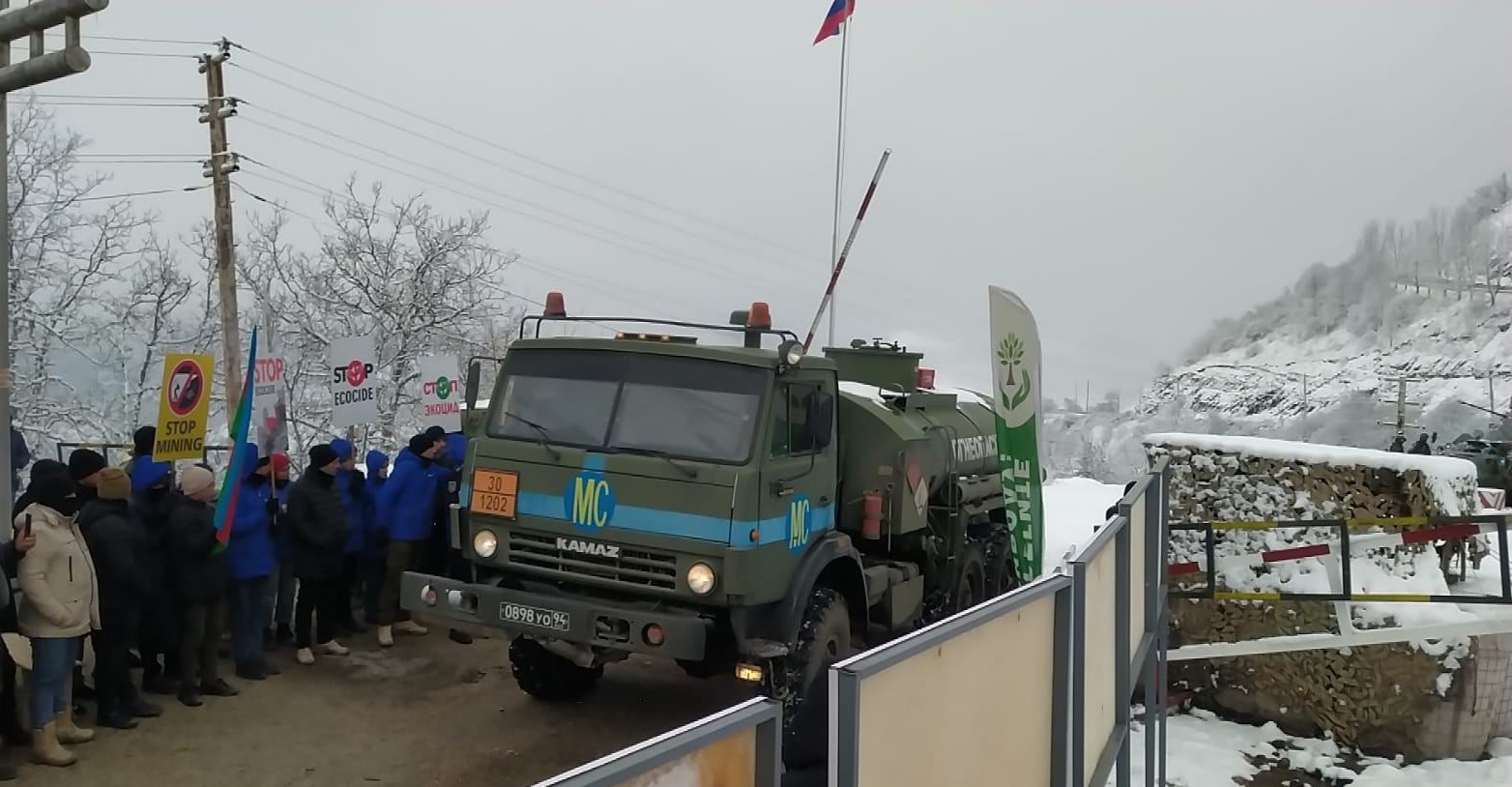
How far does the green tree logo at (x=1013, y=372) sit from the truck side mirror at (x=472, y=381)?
3.56 meters

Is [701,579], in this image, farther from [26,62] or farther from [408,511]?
[26,62]

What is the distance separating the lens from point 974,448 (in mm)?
9930

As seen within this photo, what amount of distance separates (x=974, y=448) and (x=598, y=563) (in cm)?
473

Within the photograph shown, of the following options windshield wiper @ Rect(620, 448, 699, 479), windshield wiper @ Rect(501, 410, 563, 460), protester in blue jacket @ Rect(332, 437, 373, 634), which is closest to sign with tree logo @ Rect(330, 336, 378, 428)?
protester in blue jacket @ Rect(332, 437, 373, 634)

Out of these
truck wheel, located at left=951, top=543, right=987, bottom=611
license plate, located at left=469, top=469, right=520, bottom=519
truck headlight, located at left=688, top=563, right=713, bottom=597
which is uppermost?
license plate, located at left=469, top=469, right=520, bottom=519

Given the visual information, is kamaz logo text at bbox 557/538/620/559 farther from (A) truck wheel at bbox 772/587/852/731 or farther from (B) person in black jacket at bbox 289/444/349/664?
(B) person in black jacket at bbox 289/444/349/664

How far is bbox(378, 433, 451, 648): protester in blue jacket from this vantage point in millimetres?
8305

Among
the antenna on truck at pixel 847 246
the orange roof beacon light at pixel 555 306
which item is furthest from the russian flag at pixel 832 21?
the orange roof beacon light at pixel 555 306

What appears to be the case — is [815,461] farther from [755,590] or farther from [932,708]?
[932,708]

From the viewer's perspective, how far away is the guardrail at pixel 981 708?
1800 millimetres

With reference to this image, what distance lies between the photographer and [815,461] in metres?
6.94

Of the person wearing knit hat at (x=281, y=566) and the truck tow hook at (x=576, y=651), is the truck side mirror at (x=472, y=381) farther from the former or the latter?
the truck tow hook at (x=576, y=651)

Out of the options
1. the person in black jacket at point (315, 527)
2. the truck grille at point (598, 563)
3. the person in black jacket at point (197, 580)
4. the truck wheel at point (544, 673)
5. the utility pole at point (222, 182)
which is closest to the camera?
the truck grille at point (598, 563)

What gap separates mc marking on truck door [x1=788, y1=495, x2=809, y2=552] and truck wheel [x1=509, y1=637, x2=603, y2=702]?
6.56 feet
